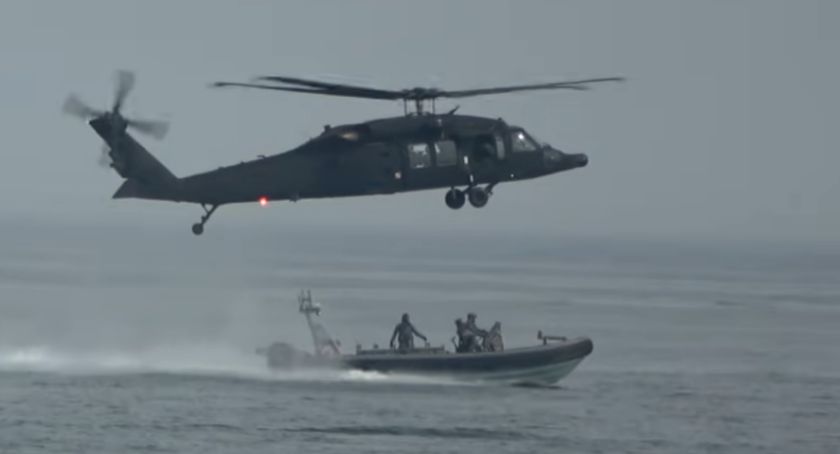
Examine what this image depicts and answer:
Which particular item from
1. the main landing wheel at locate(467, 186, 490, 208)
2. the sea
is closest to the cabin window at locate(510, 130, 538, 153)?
the main landing wheel at locate(467, 186, 490, 208)

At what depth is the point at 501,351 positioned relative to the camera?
64438 millimetres

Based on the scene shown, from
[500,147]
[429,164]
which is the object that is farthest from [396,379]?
[429,164]

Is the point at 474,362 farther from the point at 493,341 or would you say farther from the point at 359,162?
the point at 359,162

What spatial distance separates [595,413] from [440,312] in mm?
49073

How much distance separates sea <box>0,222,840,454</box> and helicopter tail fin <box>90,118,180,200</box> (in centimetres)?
633

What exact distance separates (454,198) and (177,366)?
20331 mm

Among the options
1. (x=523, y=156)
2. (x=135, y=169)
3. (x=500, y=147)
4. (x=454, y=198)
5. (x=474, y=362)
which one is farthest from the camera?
(x=474, y=362)

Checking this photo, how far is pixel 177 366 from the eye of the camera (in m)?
70.0

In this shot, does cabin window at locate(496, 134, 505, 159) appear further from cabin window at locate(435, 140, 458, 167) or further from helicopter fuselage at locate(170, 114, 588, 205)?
cabin window at locate(435, 140, 458, 167)

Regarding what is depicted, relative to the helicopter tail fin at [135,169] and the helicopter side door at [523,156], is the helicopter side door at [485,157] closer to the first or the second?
the helicopter side door at [523,156]

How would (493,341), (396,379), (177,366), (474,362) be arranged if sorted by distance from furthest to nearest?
(177,366)
(493,341)
(474,362)
(396,379)

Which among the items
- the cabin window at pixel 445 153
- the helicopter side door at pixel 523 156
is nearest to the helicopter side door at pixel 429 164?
the cabin window at pixel 445 153

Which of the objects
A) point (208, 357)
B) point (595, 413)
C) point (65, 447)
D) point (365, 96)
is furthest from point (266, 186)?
point (208, 357)

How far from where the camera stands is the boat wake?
63812 mm
